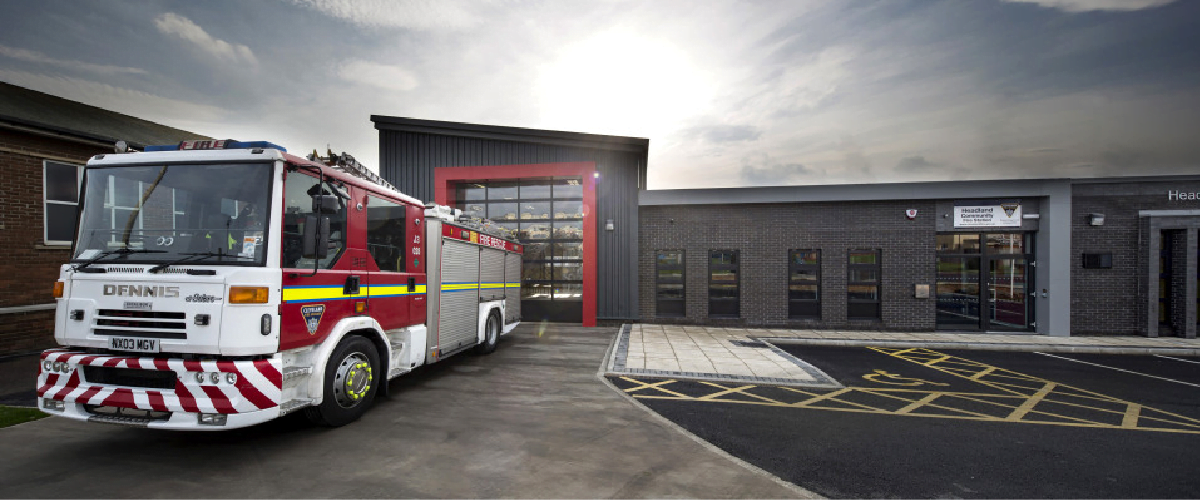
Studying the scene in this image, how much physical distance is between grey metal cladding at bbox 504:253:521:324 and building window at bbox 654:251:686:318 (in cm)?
446

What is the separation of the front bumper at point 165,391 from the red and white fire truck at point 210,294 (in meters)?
0.01

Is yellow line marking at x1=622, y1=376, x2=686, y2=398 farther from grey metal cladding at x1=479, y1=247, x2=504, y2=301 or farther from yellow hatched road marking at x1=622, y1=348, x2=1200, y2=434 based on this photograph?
grey metal cladding at x1=479, y1=247, x2=504, y2=301

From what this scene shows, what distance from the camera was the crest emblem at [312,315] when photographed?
13.9 feet

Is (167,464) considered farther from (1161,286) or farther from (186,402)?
(1161,286)

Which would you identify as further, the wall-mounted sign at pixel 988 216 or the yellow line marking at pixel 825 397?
the wall-mounted sign at pixel 988 216

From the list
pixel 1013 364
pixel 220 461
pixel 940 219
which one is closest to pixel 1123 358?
pixel 1013 364

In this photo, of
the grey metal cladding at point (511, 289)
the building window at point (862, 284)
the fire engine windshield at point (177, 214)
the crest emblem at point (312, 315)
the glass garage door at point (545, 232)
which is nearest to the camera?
the fire engine windshield at point (177, 214)

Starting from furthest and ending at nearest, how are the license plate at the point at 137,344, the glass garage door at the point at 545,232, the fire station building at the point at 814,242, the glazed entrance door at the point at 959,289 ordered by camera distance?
the glass garage door at the point at 545,232 < the glazed entrance door at the point at 959,289 < the fire station building at the point at 814,242 < the license plate at the point at 137,344

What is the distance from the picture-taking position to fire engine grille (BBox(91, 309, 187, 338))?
3.79 metres

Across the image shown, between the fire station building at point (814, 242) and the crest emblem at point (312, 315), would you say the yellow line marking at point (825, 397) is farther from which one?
the fire station building at point (814, 242)

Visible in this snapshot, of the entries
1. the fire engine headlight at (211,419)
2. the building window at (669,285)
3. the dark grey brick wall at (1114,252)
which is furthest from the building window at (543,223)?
the dark grey brick wall at (1114,252)

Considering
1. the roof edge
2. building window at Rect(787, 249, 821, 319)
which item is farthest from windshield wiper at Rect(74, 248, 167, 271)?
building window at Rect(787, 249, 821, 319)

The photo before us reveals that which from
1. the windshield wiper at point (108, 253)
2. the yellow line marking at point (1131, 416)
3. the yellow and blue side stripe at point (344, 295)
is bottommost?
the yellow line marking at point (1131, 416)

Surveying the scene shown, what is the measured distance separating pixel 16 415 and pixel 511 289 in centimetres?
719
